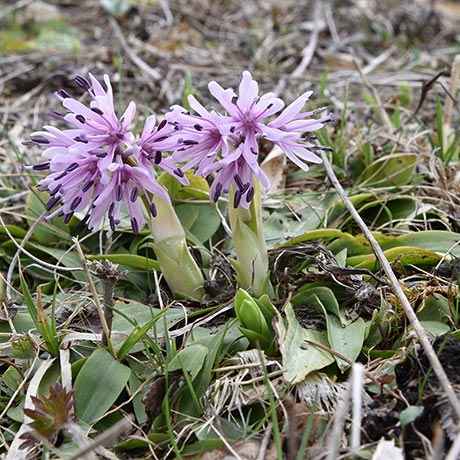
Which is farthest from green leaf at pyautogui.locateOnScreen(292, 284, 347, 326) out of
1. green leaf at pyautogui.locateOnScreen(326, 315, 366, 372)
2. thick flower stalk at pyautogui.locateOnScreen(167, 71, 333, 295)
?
thick flower stalk at pyautogui.locateOnScreen(167, 71, 333, 295)

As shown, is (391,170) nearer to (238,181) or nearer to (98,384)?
(238,181)

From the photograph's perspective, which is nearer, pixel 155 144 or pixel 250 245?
pixel 155 144

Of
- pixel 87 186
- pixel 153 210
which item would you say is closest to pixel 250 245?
pixel 153 210

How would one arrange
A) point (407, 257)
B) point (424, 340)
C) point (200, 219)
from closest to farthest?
point (424, 340) → point (407, 257) → point (200, 219)

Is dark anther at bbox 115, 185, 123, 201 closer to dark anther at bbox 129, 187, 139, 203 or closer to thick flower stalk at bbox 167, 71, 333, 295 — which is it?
dark anther at bbox 129, 187, 139, 203

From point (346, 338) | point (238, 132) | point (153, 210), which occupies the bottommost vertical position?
point (346, 338)

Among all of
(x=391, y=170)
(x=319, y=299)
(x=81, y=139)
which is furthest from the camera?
(x=391, y=170)

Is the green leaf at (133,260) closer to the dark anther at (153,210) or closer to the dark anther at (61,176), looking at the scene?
the dark anther at (153,210)
